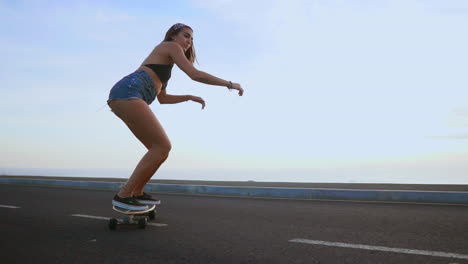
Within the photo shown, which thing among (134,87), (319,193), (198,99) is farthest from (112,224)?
(319,193)

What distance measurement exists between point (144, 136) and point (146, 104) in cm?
36

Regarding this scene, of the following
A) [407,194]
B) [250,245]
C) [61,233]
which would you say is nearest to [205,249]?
[250,245]

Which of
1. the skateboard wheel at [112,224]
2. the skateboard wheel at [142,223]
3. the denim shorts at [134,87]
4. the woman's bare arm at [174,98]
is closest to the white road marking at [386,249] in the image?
the skateboard wheel at [142,223]

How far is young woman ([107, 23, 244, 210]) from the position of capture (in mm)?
4945

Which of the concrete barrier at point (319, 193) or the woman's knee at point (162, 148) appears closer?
the woman's knee at point (162, 148)

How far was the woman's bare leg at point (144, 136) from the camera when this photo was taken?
4957mm

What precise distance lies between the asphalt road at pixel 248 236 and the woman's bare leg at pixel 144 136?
1.86 feet

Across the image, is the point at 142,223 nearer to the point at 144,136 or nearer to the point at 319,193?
the point at 144,136

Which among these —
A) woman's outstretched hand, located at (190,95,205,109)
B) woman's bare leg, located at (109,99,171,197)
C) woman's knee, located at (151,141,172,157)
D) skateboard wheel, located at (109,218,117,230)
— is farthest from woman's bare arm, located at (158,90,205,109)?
skateboard wheel, located at (109,218,117,230)

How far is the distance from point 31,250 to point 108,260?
914 mm

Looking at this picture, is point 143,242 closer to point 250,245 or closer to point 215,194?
point 250,245

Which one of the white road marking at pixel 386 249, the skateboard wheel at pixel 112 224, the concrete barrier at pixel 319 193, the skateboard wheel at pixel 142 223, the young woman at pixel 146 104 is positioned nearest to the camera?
the white road marking at pixel 386 249

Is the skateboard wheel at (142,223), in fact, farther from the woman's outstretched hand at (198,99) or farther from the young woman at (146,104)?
the woman's outstretched hand at (198,99)

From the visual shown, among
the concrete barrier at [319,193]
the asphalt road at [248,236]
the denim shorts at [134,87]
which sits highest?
the denim shorts at [134,87]
